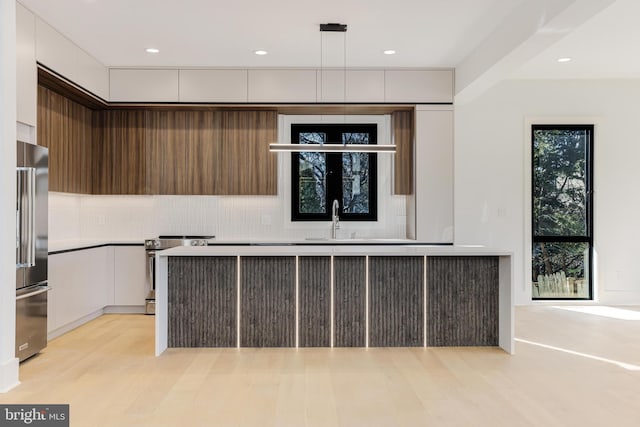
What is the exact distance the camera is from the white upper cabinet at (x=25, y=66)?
4.12 metres

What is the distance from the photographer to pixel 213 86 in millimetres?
5938

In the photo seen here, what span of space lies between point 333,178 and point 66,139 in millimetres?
3020

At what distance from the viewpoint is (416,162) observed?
602 cm

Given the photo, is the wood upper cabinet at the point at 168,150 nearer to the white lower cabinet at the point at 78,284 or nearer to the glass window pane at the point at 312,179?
the white lower cabinet at the point at 78,284

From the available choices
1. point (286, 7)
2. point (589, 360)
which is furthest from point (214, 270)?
point (589, 360)

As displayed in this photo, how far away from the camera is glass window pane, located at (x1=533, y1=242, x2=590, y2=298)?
21.4ft

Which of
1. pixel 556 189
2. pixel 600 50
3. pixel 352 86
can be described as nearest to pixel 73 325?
pixel 352 86

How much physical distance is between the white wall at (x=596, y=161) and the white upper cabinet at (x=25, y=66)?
4.74m

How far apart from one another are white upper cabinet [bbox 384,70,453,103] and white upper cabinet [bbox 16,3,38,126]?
3524 mm

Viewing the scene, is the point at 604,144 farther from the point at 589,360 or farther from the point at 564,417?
the point at 564,417

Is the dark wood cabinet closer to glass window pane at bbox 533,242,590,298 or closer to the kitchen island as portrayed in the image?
the kitchen island

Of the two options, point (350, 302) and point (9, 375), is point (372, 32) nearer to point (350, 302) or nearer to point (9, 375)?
point (350, 302)

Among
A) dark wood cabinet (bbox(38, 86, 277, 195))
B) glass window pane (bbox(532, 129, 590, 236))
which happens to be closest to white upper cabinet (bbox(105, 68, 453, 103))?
dark wood cabinet (bbox(38, 86, 277, 195))

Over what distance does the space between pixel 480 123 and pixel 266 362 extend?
406 cm
